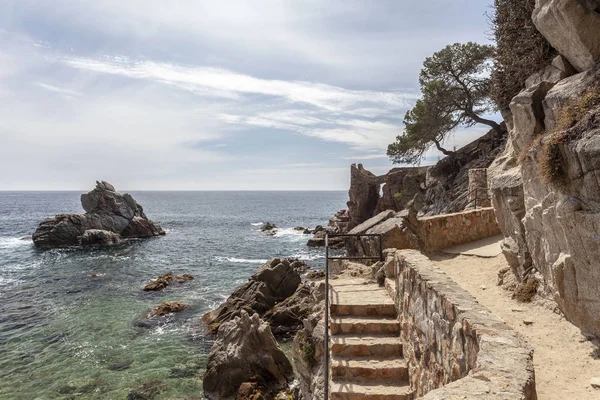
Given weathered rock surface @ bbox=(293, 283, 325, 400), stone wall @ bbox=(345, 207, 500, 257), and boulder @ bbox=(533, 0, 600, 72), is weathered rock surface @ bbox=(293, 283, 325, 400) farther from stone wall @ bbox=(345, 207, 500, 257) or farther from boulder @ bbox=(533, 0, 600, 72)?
boulder @ bbox=(533, 0, 600, 72)

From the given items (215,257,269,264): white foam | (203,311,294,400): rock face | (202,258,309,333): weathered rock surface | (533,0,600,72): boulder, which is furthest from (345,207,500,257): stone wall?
(215,257,269,264): white foam

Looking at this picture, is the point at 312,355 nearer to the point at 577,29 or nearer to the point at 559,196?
the point at 559,196

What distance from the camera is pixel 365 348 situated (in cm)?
715

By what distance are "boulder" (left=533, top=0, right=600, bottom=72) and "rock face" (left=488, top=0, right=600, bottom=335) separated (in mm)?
19

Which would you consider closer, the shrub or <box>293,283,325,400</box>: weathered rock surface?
the shrub

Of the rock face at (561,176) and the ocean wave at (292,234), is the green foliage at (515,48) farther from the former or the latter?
the ocean wave at (292,234)

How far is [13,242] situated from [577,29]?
226 ft

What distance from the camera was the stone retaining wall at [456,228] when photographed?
1280 cm

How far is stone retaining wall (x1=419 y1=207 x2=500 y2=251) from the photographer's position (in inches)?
504

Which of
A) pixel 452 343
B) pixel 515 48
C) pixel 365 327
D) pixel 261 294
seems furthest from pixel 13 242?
pixel 452 343

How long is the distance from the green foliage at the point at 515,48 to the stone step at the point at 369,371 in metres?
9.93

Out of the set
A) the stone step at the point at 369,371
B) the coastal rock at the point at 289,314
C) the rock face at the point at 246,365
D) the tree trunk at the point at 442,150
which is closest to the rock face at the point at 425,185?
the tree trunk at the point at 442,150

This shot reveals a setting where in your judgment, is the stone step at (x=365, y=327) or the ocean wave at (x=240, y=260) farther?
the ocean wave at (x=240, y=260)

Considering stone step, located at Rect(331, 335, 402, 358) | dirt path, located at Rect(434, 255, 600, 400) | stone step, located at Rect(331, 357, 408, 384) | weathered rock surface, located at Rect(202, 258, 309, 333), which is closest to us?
dirt path, located at Rect(434, 255, 600, 400)
